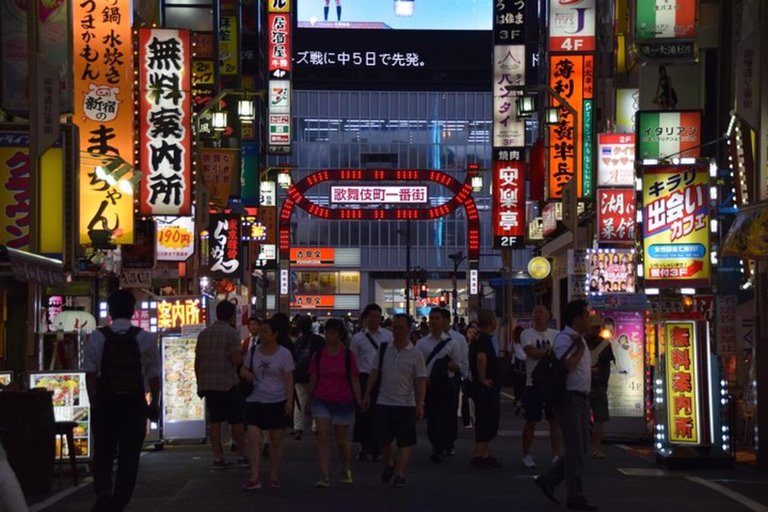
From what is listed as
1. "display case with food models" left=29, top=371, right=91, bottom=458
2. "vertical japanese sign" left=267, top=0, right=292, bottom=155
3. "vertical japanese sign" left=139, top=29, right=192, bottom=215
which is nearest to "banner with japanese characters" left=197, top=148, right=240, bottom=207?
"vertical japanese sign" left=139, top=29, right=192, bottom=215

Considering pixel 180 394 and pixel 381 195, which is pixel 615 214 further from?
pixel 381 195

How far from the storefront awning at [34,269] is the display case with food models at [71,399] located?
6.50ft

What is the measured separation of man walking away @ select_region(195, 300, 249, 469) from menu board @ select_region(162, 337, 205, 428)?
11.8ft

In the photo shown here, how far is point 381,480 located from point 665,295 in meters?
11.6

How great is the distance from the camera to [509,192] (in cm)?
4334

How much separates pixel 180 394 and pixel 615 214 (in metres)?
14.8

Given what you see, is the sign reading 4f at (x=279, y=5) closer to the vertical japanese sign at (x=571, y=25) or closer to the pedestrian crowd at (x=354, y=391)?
the vertical japanese sign at (x=571, y=25)

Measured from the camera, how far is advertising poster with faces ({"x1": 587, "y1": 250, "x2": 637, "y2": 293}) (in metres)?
28.3

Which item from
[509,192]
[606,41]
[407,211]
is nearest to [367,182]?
[407,211]

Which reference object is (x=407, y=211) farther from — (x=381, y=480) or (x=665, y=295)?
(x=381, y=480)

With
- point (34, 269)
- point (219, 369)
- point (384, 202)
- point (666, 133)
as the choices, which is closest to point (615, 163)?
point (666, 133)

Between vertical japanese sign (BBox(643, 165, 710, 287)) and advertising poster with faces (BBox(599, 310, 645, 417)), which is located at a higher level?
vertical japanese sign (BBox(643, 165, 710, 287))

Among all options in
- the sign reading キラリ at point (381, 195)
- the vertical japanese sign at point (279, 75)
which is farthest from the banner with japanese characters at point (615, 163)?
the sign reading キラリ at point (381, 195)

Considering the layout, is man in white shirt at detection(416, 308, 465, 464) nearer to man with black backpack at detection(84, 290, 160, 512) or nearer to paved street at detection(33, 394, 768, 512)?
paved street at detection(33, 394, 768, 512)
